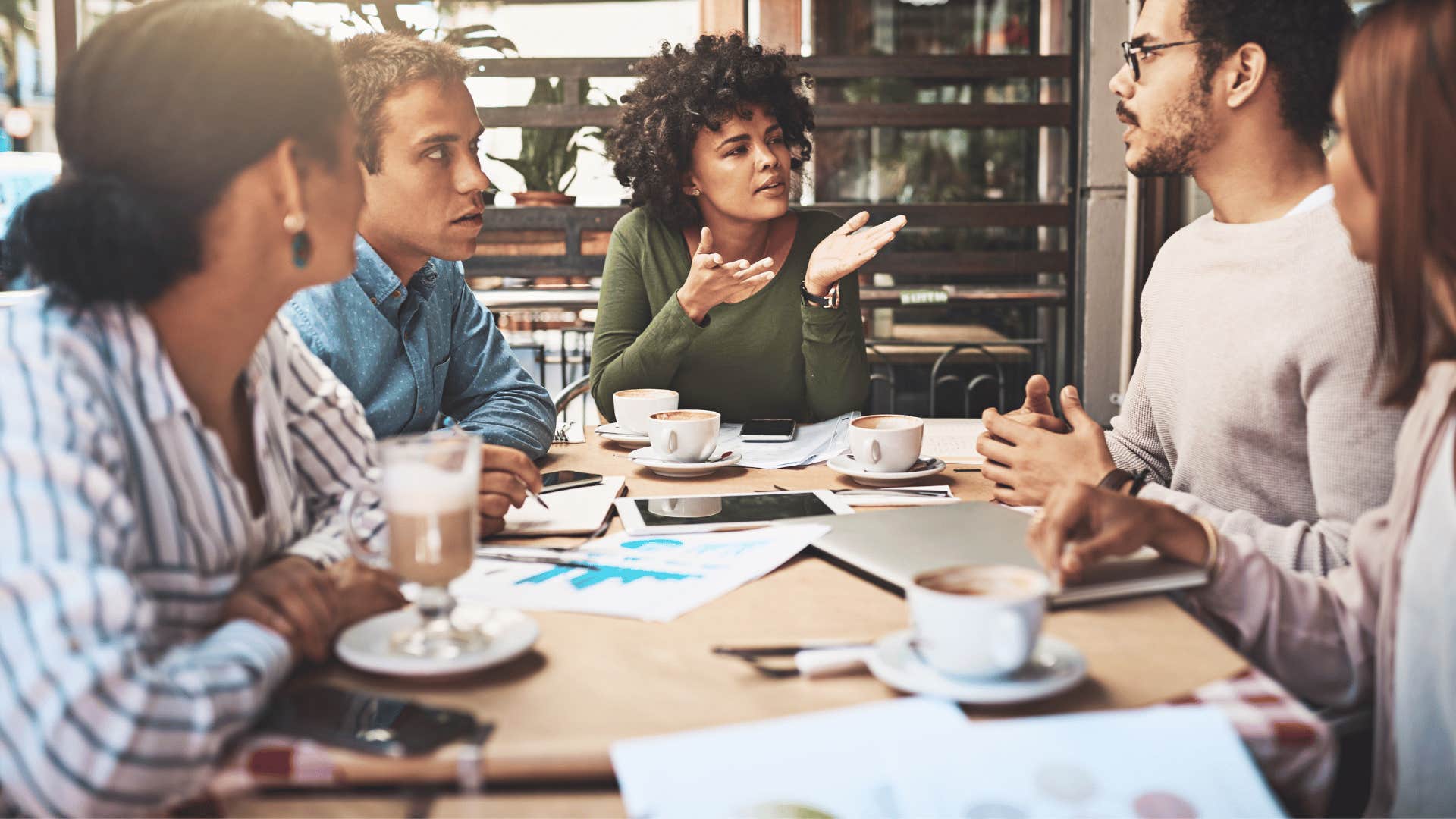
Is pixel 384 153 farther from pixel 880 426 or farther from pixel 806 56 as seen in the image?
pixel 806 56

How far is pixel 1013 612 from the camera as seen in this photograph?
0.87 meters

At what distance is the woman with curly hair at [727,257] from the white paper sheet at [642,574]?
1.15 metres

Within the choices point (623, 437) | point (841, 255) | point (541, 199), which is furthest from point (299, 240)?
point (541, 199)

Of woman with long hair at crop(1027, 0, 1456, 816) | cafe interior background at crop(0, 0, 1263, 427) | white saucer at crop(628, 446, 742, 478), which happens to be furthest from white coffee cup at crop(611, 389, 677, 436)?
cafe interior background at crop(0, 0, 1263, 427)

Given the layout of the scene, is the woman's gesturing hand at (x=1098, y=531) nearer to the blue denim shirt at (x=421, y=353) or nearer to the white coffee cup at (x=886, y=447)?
the white coffee cup at (x=886, y=447)

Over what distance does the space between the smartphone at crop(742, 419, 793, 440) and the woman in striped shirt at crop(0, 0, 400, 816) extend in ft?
3.31

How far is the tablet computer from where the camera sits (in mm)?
1465

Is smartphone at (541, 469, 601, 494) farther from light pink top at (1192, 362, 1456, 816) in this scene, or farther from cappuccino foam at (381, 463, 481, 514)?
light pink top at (1192, 362, 1456, 816)

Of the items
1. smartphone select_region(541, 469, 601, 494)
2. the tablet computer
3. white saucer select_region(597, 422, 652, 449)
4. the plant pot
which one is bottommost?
the tablet computer

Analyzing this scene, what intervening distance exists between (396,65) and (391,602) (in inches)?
50.9

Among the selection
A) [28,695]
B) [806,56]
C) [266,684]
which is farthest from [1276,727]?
[806,56]

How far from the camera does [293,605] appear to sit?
3.23 ft

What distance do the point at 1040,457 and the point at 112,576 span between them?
121cm

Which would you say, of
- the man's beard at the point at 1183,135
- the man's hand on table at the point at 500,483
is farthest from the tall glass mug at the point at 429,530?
the man's beard at the point at 1183,135
